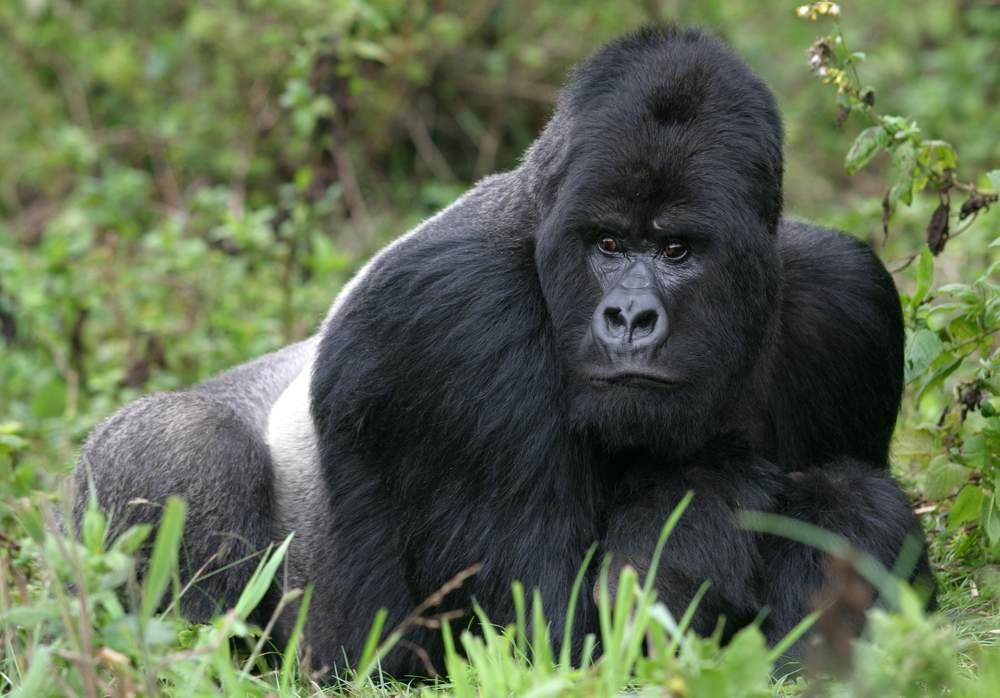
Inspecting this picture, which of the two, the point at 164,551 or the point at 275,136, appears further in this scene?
the point at 275,136

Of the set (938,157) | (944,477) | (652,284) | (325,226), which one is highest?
(938,157)

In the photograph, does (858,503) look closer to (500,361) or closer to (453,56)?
(500,361)

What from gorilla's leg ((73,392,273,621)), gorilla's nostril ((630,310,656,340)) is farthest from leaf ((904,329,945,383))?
gorilla's leg ((73,392,273,621))

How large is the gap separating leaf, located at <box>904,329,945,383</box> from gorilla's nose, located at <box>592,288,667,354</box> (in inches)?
43.2

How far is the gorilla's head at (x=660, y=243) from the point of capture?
12.0 feet

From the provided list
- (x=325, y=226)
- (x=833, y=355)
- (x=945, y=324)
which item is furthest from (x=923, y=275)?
(x=325, y=226)

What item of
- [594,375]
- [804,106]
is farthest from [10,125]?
[594,375]

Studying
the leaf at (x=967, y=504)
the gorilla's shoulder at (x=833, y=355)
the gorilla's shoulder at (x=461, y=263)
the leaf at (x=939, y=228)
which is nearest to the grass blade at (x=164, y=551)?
the gorilla's shoulder at (x=461, y=263)

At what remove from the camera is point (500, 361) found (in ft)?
12.7

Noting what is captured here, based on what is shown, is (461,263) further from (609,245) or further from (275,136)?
(275,136)

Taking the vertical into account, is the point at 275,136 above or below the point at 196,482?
above

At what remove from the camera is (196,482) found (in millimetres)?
4512

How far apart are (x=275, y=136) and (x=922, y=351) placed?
5.94m

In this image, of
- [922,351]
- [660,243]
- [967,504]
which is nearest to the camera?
[660,243]
